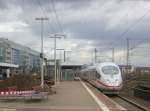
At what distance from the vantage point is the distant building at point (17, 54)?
4129 inches

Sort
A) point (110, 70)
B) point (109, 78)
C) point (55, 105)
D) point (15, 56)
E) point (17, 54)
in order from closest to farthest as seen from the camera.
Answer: point (55, 105) < point (109, 78) < point (110, 70) < point (15, 56) < point (17, 54)

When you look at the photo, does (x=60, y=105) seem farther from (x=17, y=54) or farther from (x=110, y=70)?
(x=17, y=54)

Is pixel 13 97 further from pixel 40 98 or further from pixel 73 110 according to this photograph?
pixel 73 110

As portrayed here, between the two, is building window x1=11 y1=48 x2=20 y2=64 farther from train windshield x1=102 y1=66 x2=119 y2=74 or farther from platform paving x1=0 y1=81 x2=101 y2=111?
platform paving x1=0 y1=81 x2=101 y2=111

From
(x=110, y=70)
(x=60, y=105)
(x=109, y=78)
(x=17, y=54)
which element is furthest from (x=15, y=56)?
(x=60, y=105)

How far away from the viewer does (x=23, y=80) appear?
95.7 ft

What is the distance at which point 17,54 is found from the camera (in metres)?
127

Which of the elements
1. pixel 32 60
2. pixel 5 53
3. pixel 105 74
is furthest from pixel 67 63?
pixel 105 74

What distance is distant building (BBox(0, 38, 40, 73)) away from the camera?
10488cm

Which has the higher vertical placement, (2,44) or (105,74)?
(2,44)

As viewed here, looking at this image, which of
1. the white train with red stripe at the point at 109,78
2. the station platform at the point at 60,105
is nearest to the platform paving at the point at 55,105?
the station platform at the point at 60,105

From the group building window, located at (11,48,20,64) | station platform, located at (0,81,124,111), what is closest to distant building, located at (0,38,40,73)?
building window, located at (11,48,20,64)

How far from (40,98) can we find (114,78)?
14153 millimetres

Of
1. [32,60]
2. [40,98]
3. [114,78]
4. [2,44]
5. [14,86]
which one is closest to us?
[40,98]
